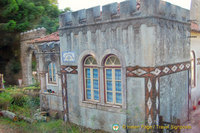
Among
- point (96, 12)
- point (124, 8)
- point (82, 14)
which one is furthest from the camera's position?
point (82, 14)

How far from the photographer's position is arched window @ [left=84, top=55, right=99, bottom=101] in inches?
320

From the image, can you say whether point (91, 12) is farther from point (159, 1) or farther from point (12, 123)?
point (12, 123)

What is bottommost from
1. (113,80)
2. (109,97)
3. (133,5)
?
(109,97)

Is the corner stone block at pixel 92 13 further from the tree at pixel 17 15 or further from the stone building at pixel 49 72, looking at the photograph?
the tree at pixel 17 15

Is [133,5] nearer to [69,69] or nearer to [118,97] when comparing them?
[118,97]

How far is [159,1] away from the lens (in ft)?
21.5

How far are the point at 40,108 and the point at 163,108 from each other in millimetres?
7195

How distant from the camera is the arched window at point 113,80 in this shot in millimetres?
7422

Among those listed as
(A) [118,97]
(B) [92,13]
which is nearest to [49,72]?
(B) [92,13]

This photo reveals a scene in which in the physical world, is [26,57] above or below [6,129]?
above

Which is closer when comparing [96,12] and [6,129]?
[96,12]

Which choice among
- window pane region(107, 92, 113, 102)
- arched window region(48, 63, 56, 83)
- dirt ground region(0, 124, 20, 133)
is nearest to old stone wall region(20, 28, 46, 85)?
arched window region(48, 63, 56, 83)

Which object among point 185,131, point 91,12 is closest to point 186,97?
point 185,131

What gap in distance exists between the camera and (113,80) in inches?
296
